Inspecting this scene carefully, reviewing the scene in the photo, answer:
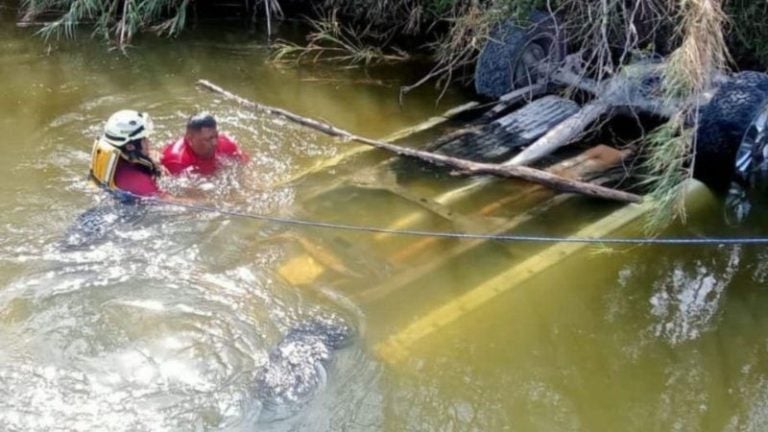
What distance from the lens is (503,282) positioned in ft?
16.9

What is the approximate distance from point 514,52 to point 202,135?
272 cm

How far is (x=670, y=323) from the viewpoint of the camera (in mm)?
4887

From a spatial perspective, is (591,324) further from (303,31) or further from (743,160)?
(303,31)

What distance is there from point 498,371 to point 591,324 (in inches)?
27.1

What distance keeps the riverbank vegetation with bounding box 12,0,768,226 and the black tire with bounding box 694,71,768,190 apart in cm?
11

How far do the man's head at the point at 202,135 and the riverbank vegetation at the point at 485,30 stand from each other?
227cm

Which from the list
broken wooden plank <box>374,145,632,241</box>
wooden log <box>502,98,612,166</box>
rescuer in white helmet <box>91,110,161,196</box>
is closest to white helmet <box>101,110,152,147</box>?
rescuer in white helmet <box>91,110,161,196</box>

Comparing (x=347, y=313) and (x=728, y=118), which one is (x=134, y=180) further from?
(x=728, y=118)

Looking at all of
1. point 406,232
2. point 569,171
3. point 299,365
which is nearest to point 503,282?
point 406,232

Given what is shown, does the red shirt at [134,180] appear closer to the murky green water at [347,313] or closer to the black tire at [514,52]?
the murky green water at [347,313]

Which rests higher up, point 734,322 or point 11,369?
point 734,322

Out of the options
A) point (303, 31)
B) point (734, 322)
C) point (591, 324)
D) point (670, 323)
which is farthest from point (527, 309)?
point (303, 31)

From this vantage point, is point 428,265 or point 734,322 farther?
point 428,265

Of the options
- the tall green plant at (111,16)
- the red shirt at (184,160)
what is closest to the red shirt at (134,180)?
the red shirt at (184,160)
